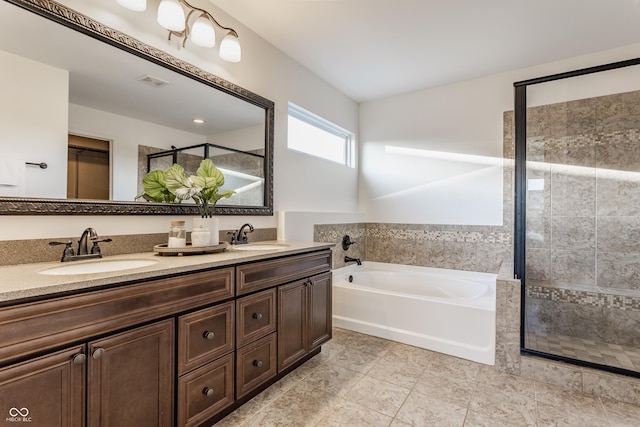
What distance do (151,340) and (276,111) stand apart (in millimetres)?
1992

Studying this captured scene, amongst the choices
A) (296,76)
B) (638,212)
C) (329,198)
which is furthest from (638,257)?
(296,76)

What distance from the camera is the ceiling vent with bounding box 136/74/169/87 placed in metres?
1.72

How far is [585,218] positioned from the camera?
2.69 m

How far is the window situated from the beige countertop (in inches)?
63.3

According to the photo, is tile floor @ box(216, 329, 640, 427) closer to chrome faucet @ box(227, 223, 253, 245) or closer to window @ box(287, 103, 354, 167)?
chrome faucet @ box(227, 223, 253, 245)

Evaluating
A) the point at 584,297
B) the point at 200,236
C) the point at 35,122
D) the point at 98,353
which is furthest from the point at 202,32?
the point at 584,297

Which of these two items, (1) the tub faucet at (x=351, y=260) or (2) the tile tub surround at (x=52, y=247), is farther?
(1) the tub faucet at (x=351, y=260)

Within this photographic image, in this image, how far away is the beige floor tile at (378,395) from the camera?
1723mm

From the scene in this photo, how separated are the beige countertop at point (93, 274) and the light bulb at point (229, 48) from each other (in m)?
1.28

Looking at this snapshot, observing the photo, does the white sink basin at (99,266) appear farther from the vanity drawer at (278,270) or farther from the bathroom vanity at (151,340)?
the vanity drawer at (278,270)

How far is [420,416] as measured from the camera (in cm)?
165

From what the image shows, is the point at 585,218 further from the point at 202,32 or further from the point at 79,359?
the point at 79,359

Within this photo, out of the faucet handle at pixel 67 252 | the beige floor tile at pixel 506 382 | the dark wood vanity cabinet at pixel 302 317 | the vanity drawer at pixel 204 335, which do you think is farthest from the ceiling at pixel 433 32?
the beige floor tile at pixel 506 382

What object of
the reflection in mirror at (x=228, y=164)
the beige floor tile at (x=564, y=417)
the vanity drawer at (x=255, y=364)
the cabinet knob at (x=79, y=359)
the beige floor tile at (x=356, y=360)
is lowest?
the beige floor tile at (x=564, y=417)
